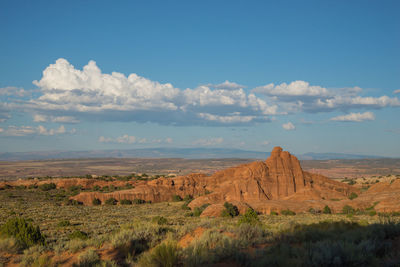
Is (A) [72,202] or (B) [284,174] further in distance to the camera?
(B) [284,174]

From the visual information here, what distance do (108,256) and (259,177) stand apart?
143ft

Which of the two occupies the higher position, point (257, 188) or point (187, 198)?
point (257, 188)

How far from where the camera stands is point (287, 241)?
1174 centimetres

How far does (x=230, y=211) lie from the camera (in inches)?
1328

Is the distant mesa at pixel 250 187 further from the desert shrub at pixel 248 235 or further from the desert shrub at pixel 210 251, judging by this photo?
the desert shrub at pixel 210 251

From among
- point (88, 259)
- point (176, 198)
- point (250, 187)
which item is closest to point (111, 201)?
point (176, 198)

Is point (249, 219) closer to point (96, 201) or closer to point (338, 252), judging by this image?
point (338, 252)

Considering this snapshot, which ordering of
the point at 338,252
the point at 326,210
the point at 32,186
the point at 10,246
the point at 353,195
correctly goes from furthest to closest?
1. the point at 32,186
2. the point at 353,195
3. the point at 326,210
4. the point at 10,246
5. the point at 338,252

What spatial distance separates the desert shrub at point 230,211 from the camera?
33.0 metres

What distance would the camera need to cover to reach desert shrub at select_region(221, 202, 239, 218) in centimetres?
3297

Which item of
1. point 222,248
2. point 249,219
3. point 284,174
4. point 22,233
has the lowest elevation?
point 249,219

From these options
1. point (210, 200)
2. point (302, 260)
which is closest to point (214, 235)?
point (302, 260)

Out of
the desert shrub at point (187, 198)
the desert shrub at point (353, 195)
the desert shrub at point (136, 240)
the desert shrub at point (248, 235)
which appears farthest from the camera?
the desert shrub at point (353, 195)

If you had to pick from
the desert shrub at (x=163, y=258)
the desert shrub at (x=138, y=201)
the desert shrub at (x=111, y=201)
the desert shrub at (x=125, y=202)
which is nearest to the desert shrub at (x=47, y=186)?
the desert shrub at (x=111, y=201)
